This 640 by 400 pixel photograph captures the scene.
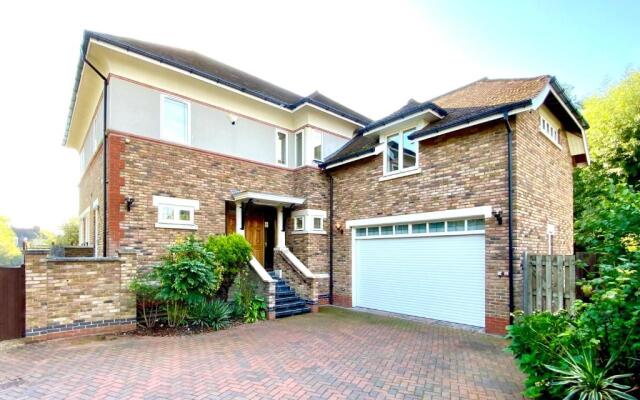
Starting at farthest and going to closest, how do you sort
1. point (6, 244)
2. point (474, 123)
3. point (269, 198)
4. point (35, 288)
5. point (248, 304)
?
1. point (6, 244)
2. point (269, 198)
3. point (248, 304)
4. point (474, 123)
5. point (35, 288)

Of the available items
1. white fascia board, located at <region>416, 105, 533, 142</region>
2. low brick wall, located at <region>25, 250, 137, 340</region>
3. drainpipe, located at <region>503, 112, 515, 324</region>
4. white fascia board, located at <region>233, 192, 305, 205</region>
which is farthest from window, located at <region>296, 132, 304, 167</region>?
drainpipe, located at <region>503, 112, 515, 324</region>

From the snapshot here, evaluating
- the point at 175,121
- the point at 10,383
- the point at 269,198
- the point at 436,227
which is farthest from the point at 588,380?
the point at 175,121

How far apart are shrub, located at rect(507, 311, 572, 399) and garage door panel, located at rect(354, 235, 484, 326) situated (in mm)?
4249

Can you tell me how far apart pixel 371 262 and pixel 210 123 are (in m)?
6.99

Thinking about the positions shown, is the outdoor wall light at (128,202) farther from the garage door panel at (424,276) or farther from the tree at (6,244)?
the tree at (6,244)

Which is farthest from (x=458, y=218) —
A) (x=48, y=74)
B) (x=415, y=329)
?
(x=48, y=74)

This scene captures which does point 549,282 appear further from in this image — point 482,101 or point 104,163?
point 104,163

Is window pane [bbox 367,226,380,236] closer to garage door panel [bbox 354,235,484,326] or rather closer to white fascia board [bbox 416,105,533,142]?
garage door panel [bbox 354,235,484,326]

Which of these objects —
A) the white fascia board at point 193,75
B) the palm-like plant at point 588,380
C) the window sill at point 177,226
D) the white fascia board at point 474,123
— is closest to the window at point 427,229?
the white fascia board at point 474,123

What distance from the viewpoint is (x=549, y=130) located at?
1021cm

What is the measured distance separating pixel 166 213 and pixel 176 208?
1.05ft

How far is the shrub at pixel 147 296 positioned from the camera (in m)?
8.10

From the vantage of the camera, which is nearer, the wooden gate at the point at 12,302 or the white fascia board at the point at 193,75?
the wooden gate at the point at 12,302

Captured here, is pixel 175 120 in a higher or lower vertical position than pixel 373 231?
higher
